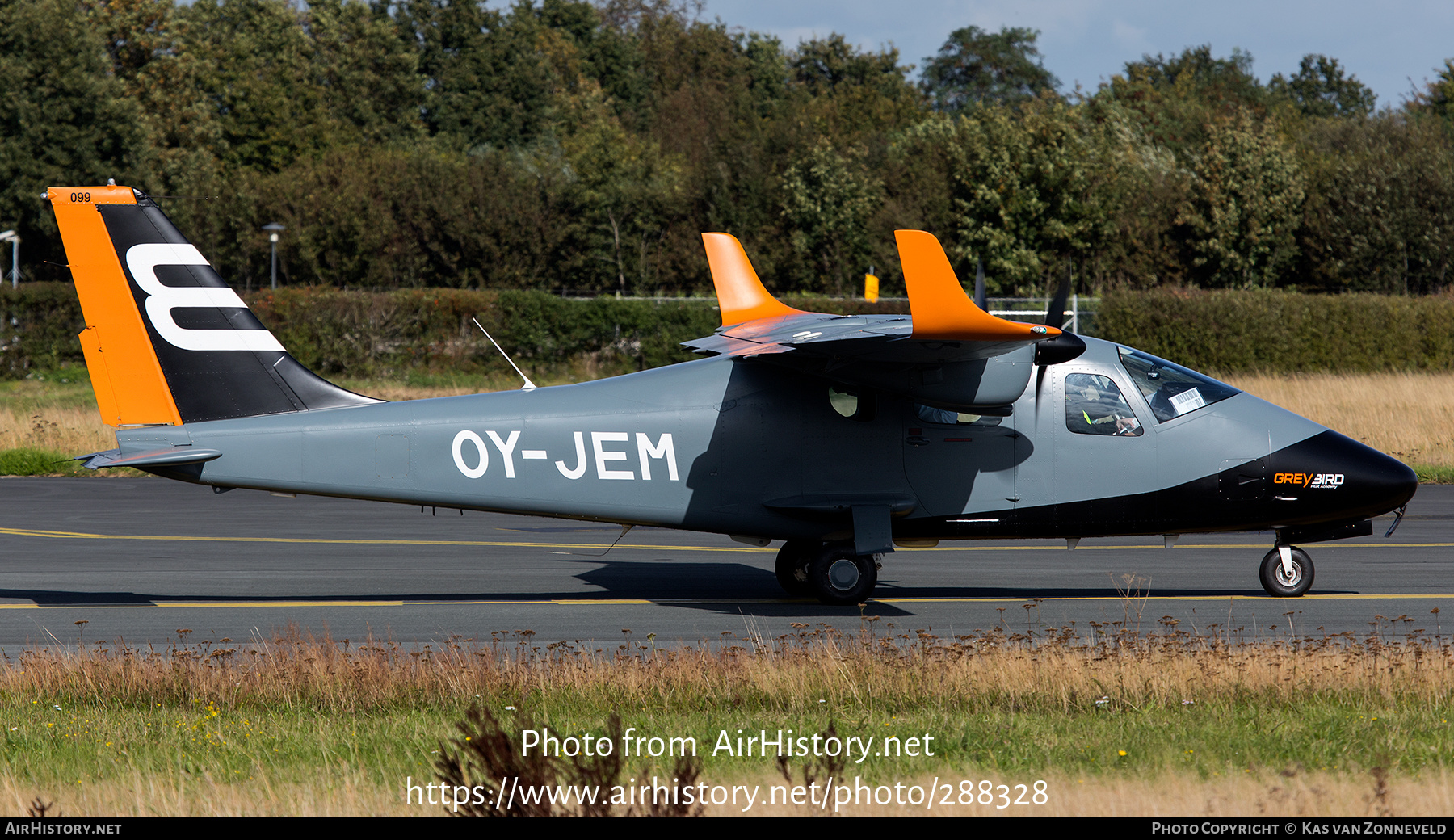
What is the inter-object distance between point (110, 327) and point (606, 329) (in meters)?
27.6

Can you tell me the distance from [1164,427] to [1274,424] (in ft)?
3.60

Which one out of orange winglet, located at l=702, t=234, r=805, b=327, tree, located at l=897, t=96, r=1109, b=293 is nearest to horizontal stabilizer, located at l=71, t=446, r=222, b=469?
orange winglet, located at l=702, t=234, r=805, b=327

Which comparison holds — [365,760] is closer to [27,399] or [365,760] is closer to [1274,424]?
[1274,424]

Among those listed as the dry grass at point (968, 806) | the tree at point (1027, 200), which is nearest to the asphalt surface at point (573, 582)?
the dry grass at point (968, 806)

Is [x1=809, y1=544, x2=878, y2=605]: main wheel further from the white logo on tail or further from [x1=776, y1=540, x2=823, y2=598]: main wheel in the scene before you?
the white logo on tail

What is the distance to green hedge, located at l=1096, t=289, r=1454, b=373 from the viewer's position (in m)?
37.6

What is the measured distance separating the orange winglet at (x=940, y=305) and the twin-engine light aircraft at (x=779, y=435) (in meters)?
1.33

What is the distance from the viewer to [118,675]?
8.65 meters

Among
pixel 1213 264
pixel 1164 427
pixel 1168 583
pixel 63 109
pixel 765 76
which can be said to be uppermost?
pixel 765 76

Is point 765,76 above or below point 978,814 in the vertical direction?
above

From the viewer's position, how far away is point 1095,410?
40.3ft

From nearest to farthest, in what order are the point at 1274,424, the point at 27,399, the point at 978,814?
the point at 978,814, the point at 1274,424, the point at 27,399

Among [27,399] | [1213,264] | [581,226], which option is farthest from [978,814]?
[581,226]

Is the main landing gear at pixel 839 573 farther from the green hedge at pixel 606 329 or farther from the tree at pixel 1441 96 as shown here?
the tree at pixel 1441 96
